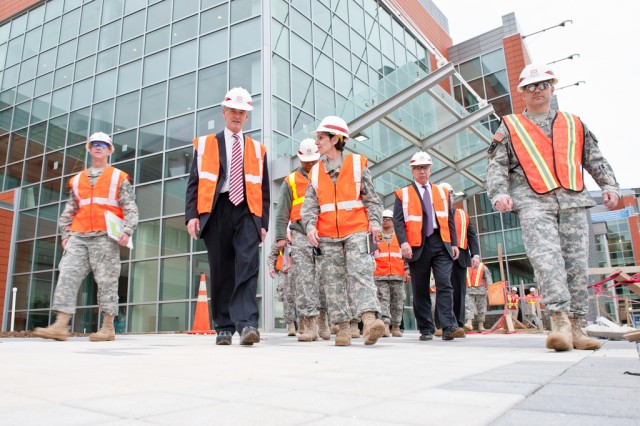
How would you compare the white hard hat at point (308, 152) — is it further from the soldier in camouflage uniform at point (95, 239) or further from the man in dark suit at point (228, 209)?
the soldier in camouflage uniform at point (95, 239)

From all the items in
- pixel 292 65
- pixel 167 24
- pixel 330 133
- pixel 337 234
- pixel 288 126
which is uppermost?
pixel 167 24

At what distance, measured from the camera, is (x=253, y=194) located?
15.5 ft

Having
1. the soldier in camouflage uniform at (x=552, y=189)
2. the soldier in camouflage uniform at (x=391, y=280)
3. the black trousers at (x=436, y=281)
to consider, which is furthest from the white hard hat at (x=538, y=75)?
the soldier in camouflage uniform at (x=391, y=280)

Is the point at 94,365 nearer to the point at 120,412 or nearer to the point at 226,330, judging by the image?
the point at 120,412

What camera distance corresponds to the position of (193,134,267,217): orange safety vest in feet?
15.1

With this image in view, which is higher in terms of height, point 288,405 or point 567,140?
point 567,140

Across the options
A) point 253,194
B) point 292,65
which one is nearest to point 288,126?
point 292,65

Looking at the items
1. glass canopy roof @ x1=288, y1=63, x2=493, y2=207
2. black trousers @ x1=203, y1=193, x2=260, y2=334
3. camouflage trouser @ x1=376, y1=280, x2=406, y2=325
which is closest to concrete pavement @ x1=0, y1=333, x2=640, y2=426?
black trousers @ x1=203, y1=193, x2=260, y2=334

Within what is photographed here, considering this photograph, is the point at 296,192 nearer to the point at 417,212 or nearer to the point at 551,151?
the point at 417,212

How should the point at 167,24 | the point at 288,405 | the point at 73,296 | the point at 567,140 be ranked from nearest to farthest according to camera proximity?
the point at 288,405 < the point at 567,140 < the point at 73,296 < the point at 167,24

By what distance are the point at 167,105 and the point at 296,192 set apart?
10432mm

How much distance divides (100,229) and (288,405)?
4980 millimetres

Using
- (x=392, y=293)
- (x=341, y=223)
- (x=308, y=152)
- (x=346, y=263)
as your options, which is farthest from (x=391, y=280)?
(x=341, y=223)

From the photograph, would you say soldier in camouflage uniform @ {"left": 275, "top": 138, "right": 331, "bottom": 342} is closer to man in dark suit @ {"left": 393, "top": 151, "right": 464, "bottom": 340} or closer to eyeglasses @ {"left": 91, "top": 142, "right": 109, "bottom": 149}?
man in dark suit @ {"left": 393, "top": 151, "right": 464, "bottom": 340}
